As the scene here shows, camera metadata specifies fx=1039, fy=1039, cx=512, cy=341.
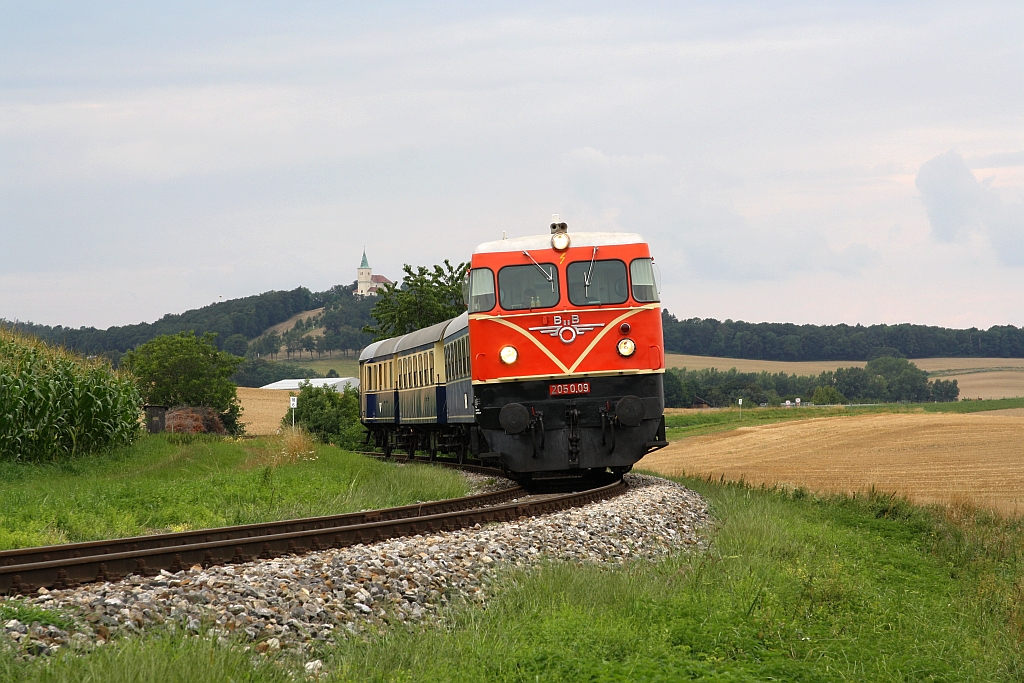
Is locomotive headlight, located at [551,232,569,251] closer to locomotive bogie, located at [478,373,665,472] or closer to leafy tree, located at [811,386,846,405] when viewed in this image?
locomotive bogie, located at [478,373,665,472]

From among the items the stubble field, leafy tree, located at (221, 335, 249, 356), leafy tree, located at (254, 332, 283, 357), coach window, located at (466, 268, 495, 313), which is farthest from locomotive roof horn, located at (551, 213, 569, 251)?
leafy tree, located at (254, 332, 283, 357)

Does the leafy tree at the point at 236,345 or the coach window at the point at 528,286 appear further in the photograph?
the leafy tree at the point at 236,345

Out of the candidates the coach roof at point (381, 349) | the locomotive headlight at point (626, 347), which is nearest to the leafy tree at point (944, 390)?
the coach roof at point (381, 349)

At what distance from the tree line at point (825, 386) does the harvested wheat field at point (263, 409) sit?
3750cm

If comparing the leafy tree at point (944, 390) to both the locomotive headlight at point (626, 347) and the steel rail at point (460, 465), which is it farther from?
the locomotive headlight at point (626, 347)

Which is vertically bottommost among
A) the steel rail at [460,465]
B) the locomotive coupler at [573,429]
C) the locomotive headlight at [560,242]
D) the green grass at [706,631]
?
the green grass at [706,631]

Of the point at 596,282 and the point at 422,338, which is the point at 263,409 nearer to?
the point at 422,338

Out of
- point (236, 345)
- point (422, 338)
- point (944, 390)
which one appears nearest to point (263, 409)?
point (422, 338)

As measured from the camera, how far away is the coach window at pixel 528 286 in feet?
55.3

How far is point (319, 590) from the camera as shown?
8422 mm

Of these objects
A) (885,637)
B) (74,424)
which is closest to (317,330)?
(74,424)

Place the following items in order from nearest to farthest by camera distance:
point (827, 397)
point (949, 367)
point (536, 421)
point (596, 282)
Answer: point (536, 421), point (596, 282), point (827, 397), point (949, 367)

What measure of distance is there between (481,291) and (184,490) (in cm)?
579

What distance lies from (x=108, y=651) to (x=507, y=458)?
10714 mm
